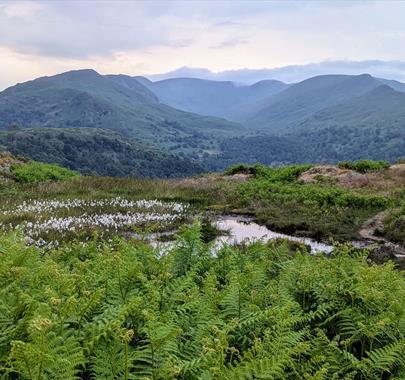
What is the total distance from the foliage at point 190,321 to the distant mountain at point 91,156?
5786 inches

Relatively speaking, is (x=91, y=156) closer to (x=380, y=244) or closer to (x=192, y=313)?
(x=380, y=244)

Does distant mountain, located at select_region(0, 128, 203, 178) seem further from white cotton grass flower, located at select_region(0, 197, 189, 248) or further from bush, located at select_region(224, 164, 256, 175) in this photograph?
white cotton grass flower, located at select_region(0, 197, 189, 248)

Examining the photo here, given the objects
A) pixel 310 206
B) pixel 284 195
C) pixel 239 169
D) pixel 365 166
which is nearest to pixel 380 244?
pixel 310 206

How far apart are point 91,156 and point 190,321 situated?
178464 millimetres

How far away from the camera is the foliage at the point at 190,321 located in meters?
3.65

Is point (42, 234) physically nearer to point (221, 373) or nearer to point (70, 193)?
point (70, 193)

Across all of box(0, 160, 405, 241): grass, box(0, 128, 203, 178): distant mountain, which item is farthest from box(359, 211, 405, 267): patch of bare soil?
box(0, 128, 203, 178): distant mountain

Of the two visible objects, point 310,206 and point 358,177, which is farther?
point 358,177

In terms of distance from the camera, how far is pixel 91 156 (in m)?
178

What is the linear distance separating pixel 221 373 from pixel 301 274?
355cm

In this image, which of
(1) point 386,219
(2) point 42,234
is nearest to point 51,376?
(2) point 42,234

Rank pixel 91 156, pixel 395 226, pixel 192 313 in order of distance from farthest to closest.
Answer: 1. pixel 91 156
2. pixel 395 226
3. pixel 192 313

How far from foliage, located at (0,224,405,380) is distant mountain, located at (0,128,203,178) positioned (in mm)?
146952

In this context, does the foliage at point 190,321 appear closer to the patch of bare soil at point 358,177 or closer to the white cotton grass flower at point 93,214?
the white cotton grass flower at point 93,214
